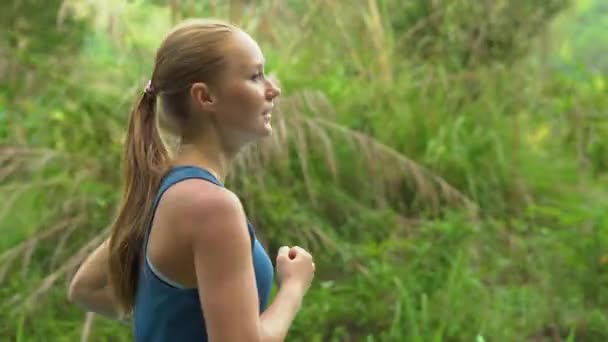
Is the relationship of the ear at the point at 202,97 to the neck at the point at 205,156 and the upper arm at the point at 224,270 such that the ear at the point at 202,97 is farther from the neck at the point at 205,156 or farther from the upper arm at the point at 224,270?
the upper arm at the point at 224,270

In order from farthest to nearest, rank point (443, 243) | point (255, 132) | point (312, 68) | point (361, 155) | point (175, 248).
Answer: point (312, 68)
point (361, 155)
point (443, 243)
point (255, 132)
point (175, 248)

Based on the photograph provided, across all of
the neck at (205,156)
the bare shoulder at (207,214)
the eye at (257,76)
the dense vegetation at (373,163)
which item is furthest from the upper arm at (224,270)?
the dense vegetation at (373,163)

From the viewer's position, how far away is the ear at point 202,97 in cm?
174

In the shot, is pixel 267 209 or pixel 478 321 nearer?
pixel 478 321

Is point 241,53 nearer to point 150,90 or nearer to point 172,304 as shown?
point 150,90

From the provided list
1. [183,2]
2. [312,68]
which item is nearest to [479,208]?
[312,68]

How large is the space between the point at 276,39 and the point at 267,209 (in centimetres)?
156

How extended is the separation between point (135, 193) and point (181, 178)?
177 mm

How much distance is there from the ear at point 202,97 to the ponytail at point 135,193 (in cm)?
11

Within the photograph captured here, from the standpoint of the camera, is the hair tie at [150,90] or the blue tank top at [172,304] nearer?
the blue tank top at [172,304]

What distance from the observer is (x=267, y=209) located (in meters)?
4.72

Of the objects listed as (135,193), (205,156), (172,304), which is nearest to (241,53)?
(205,156)

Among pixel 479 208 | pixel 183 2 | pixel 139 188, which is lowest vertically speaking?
pixel 479 208

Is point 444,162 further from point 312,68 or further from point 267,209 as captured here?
point 267,209
